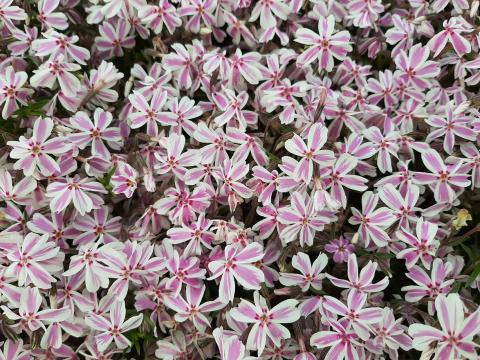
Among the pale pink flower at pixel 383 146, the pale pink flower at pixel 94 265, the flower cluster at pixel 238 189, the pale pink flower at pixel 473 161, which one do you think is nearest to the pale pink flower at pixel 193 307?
the flower cluster at pixel 238 189

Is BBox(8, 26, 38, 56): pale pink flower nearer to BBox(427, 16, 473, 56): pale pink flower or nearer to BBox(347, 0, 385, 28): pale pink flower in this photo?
BBox(347, 0, 385, 28): pale pink flower

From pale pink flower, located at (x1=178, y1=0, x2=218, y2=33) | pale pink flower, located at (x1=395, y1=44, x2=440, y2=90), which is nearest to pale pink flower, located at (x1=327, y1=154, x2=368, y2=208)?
pale pink flower, located at (x1=395, y1=44, x2=440, y2=90)

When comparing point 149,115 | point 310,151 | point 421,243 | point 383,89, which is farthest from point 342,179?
point 149,115

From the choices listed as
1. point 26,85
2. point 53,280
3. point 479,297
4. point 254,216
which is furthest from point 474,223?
point 26,85

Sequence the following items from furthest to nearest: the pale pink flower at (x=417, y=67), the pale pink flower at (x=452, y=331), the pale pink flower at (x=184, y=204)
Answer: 1. the pale pink flower at (x=417, y=67)
2. the pale pink flower at (x=184, y=204)
3. the pale pink flower at (x=452, y=331)

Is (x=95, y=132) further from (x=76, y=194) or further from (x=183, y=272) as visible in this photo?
(x=183, y=272)

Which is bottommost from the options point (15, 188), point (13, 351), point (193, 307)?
point (13, 351)

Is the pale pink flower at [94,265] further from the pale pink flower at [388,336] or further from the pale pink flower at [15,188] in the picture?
the pale pink flower at [388,336]
